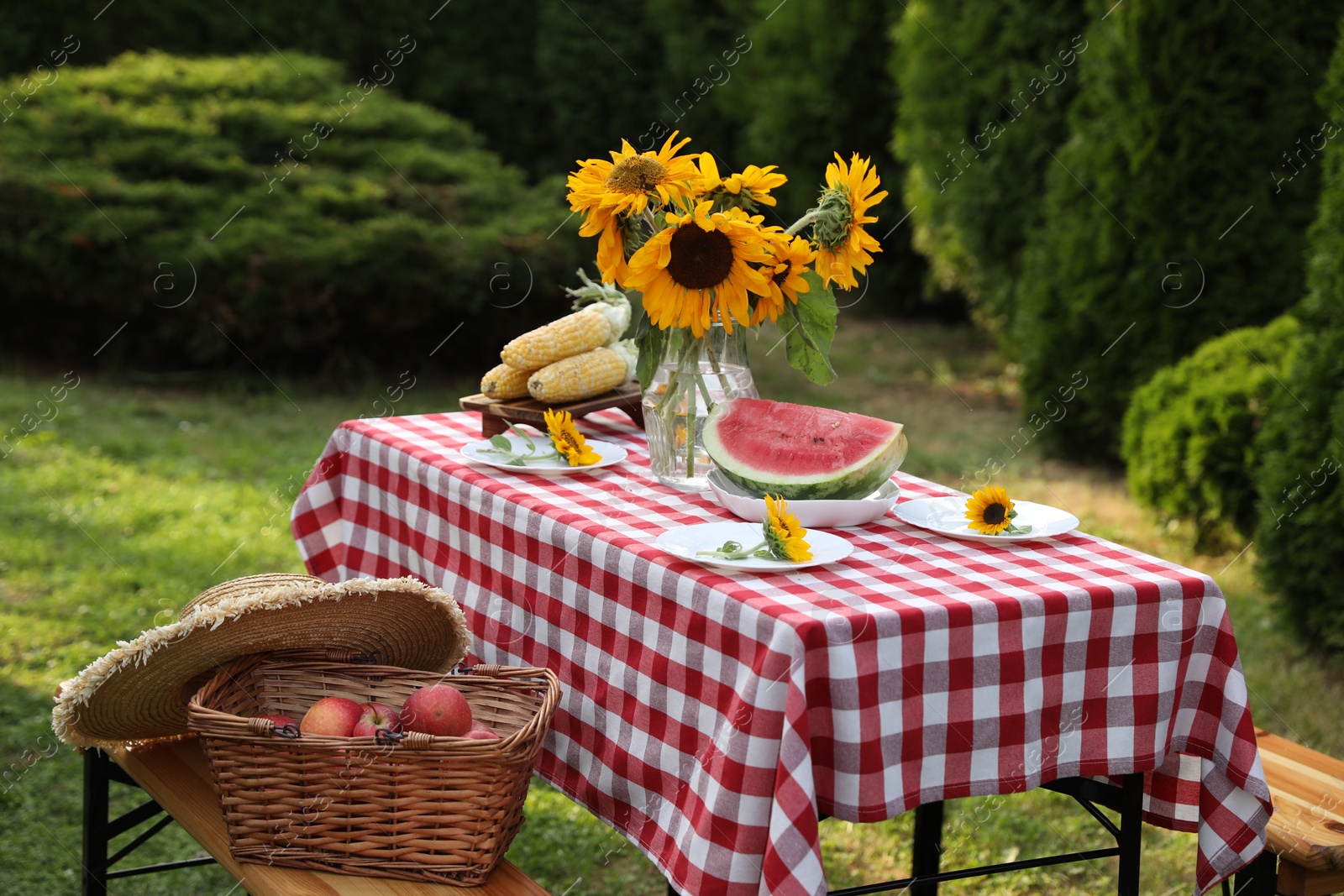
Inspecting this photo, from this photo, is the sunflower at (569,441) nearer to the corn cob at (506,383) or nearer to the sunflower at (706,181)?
the corn cob at (506,383)

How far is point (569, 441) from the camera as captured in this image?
9.05ft

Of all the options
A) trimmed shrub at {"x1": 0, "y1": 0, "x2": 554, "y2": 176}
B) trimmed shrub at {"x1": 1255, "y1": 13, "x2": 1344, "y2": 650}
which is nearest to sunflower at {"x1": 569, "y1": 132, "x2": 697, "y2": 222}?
trimmed shrub at {"x1": 1255, "y1": 13, "x2": 1344, "y2": 650}

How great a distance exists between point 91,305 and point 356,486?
606 centimetres

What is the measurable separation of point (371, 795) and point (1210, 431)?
4528 mm

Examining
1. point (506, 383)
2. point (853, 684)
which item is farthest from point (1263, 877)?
point (506, 383)

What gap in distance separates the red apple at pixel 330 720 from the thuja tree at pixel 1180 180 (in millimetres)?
5580

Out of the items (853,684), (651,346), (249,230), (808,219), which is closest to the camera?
(853,684)

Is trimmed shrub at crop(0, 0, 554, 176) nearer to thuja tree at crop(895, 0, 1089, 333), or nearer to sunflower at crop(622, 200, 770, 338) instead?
thuja tree at crop(895, 0, 1089, 333)

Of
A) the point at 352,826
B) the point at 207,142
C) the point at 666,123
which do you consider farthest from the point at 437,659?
the point at 666,123

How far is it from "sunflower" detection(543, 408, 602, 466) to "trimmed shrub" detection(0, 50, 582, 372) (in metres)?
4.71

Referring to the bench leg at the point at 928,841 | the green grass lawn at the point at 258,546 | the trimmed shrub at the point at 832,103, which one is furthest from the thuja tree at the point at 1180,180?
the bench leg at the point at 928,841

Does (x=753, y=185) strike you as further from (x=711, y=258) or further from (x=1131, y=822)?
(x=1131, y=822)

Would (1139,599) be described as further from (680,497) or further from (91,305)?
→ (91,305)

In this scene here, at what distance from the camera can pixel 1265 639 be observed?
A: 16.4ft
